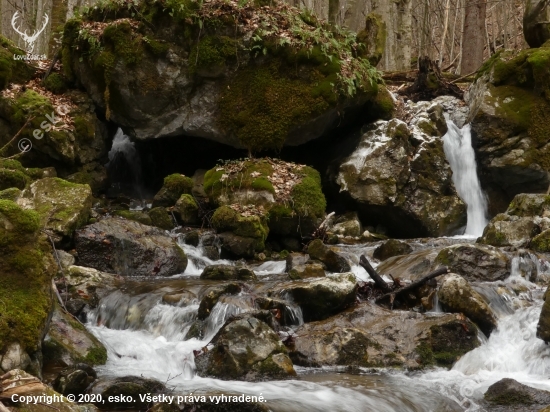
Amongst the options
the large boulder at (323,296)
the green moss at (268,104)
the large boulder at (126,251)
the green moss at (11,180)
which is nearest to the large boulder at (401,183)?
the green moss at (268,104)

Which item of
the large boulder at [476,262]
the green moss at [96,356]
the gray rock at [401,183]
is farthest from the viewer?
the gray rock at [401,183]

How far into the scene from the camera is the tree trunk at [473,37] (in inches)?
738

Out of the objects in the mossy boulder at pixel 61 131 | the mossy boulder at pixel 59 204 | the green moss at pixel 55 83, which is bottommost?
the mossy boulder at pixel 59 204

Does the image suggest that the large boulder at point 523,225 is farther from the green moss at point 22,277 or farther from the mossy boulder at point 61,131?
the mossy boulder at point 61,131

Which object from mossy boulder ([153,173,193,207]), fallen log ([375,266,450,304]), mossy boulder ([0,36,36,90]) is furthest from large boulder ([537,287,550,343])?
mossy boulder ([0,36,36,90])

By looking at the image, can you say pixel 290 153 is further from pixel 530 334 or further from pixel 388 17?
pixel 530 334

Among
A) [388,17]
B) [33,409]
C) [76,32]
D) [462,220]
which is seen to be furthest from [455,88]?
[33,409]

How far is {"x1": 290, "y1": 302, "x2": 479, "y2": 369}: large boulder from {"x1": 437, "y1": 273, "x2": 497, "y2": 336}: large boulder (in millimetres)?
281

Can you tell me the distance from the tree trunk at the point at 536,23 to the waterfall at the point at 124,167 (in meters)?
10.5

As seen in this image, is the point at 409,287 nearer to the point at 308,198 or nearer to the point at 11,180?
the point at 308,198

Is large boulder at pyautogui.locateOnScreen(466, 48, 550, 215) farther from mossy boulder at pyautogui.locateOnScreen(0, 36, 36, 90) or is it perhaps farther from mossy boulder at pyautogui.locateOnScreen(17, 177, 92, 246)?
mossy boulder at pyautogui.locateOnScreen(0, 36, 36, 90)

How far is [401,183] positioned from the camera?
494 inches

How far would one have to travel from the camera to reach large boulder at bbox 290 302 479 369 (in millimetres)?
6262

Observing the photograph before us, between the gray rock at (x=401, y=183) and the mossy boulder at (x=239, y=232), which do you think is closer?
the mossy boulder at (x=239, y=232)
